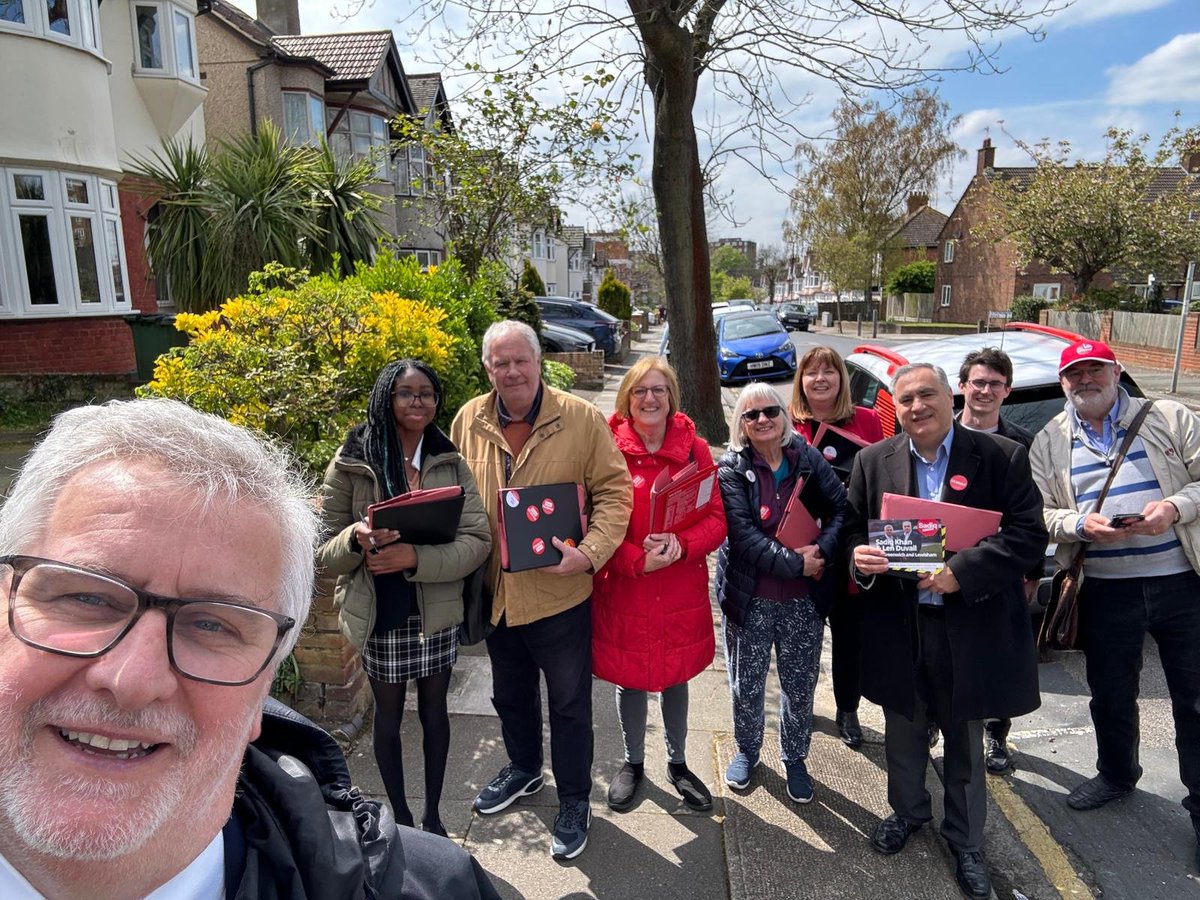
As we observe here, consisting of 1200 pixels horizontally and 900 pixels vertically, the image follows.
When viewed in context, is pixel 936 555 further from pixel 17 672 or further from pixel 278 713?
pixel 17 672

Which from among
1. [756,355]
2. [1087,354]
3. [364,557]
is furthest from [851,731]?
[756,355]

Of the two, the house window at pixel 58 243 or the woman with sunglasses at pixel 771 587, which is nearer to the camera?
the woman with sunglasses at pixel 771 587

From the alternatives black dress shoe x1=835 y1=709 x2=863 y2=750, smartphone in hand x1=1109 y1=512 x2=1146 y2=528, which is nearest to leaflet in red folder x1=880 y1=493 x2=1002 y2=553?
smartphone in hand x1=1109 y1=512 x2=1146 y2=528

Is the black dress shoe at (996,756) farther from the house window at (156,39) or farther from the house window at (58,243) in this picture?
the house window at (156,39)

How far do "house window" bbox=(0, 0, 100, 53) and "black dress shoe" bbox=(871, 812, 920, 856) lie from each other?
14646 mm

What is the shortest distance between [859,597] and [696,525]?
2.46 ft

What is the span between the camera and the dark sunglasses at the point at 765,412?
10.9ft

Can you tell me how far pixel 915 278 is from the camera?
49.6 metres

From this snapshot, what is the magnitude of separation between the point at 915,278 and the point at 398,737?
5278cm

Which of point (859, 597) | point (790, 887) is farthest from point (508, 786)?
point (859, 597)

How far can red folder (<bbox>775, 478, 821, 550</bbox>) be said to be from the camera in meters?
3.29

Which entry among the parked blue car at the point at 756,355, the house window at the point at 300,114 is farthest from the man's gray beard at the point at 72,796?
the house window at the point at 300,114

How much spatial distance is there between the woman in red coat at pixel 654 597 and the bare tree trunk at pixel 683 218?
523 cm

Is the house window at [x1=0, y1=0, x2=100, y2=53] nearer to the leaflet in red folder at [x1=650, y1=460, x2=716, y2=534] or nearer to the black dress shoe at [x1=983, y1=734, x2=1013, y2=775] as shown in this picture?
the leaflet in red folder at [x1=650, y1=460, x2=716, y2=534]
